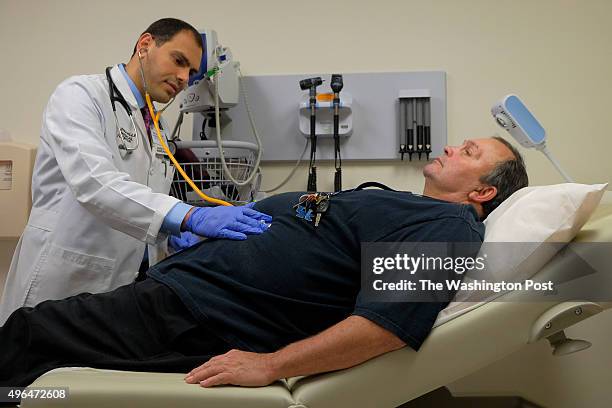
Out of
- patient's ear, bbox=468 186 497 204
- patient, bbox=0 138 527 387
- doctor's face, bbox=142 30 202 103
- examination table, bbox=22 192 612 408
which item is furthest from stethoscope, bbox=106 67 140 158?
patient's ear, bbox=468 186 497 204

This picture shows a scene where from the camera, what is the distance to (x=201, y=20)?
240cm

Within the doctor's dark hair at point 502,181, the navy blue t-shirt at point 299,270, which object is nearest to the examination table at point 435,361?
the navy blue t-shirt at point 299,270

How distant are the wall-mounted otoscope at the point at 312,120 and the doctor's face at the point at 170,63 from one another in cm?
43

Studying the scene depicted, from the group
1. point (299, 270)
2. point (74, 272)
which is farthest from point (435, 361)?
point (74, 272)

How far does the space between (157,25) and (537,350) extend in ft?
5.87

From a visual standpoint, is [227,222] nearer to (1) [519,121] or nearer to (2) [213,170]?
(2) [213,170]

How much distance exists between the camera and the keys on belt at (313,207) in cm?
138

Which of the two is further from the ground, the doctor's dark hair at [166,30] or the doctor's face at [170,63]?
the doctor's dark hair at [166,30]

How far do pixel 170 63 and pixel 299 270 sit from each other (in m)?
0.97

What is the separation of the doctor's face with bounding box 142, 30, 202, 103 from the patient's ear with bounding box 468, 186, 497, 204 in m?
1.03

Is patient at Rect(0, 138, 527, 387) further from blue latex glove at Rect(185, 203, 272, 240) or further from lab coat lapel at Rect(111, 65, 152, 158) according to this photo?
lab coat lapel at Rect(111, 65, 152, 158)

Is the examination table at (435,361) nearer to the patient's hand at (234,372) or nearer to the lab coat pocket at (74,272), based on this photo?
the patient's hand at (234,372)

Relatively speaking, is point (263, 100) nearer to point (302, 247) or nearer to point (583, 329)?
point (302, 247)

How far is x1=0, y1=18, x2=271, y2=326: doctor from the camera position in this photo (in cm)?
151
